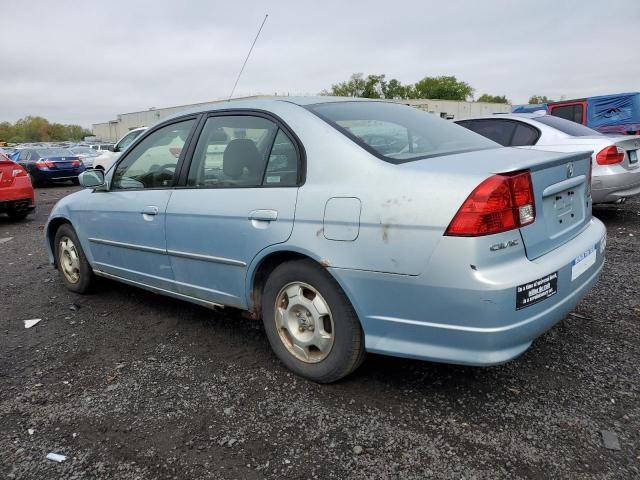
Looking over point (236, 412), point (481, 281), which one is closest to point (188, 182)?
point (236, 412)

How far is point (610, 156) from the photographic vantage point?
6.39 meters

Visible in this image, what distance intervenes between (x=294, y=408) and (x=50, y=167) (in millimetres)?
16746

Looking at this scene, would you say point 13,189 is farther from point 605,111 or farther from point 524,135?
point 605,111

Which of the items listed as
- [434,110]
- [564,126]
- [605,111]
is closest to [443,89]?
[434,110]

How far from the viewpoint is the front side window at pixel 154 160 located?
3637 mm

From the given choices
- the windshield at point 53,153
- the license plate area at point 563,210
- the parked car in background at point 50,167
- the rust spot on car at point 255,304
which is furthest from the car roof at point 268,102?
the windshield at point 53,153

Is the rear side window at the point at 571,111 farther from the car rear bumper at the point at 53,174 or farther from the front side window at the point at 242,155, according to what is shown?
the car rear bumper at the point at 53,174

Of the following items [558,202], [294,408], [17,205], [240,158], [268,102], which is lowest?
[294,408]

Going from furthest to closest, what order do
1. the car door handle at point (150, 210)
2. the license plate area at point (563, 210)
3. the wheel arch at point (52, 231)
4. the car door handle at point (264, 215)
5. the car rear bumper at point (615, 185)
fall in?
1. the car rear bumper at point (615, 185)
2. the wheel arch at point (52, 231)
3. the car door handle at point (150, 210)
4. the car door handle at point (264, 215)
5. the license plate area at point (563, 210)

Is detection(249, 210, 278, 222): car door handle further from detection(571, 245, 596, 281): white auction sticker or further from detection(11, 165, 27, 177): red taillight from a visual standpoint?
detection(11, 165, 27, 177): red taillight

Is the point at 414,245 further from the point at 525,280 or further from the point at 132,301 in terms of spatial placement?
the point at 132,301

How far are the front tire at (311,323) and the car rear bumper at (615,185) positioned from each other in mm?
5122

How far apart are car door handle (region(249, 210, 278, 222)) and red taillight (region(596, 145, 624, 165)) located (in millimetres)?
5231

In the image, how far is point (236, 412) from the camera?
8.80 feet
